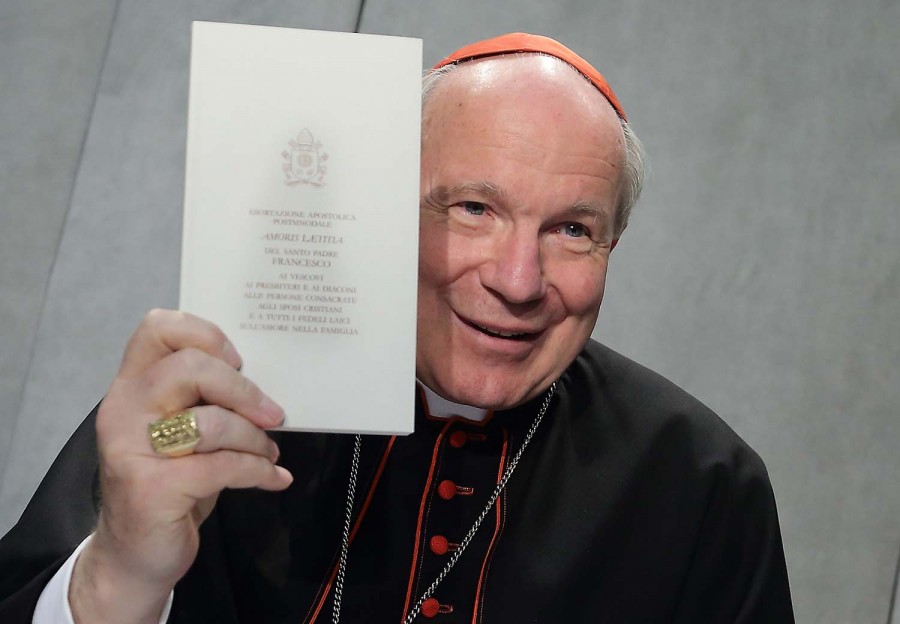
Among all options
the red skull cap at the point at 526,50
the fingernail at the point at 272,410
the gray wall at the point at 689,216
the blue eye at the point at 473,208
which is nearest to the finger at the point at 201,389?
the fingernail at the point at 272,410

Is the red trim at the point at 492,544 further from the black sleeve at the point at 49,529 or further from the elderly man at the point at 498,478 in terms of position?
the black sleeve at the point at 49,529

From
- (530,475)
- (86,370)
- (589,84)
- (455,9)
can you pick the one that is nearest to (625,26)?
(455,9)

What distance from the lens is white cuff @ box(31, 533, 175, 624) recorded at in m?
1.28

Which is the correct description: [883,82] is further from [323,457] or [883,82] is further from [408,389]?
[408,389]

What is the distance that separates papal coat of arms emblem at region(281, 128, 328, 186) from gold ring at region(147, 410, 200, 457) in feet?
0.92

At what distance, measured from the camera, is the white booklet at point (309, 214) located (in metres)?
1.10

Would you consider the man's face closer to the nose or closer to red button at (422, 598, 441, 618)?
the nose

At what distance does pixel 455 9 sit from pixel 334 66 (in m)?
1.72

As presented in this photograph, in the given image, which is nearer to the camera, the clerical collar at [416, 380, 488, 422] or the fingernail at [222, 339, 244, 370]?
the fingernail at [222, 339, 244, 370]

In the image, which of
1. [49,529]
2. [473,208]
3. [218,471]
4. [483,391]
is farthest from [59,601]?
[473,208]

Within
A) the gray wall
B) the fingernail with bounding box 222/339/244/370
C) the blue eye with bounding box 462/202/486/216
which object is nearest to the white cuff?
the fingernail with bounding box 222/339/244/370

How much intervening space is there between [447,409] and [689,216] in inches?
52.6

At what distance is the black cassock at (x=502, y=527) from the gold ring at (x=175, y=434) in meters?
0.48

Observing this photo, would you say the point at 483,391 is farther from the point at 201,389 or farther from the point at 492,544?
the point at 201,389
